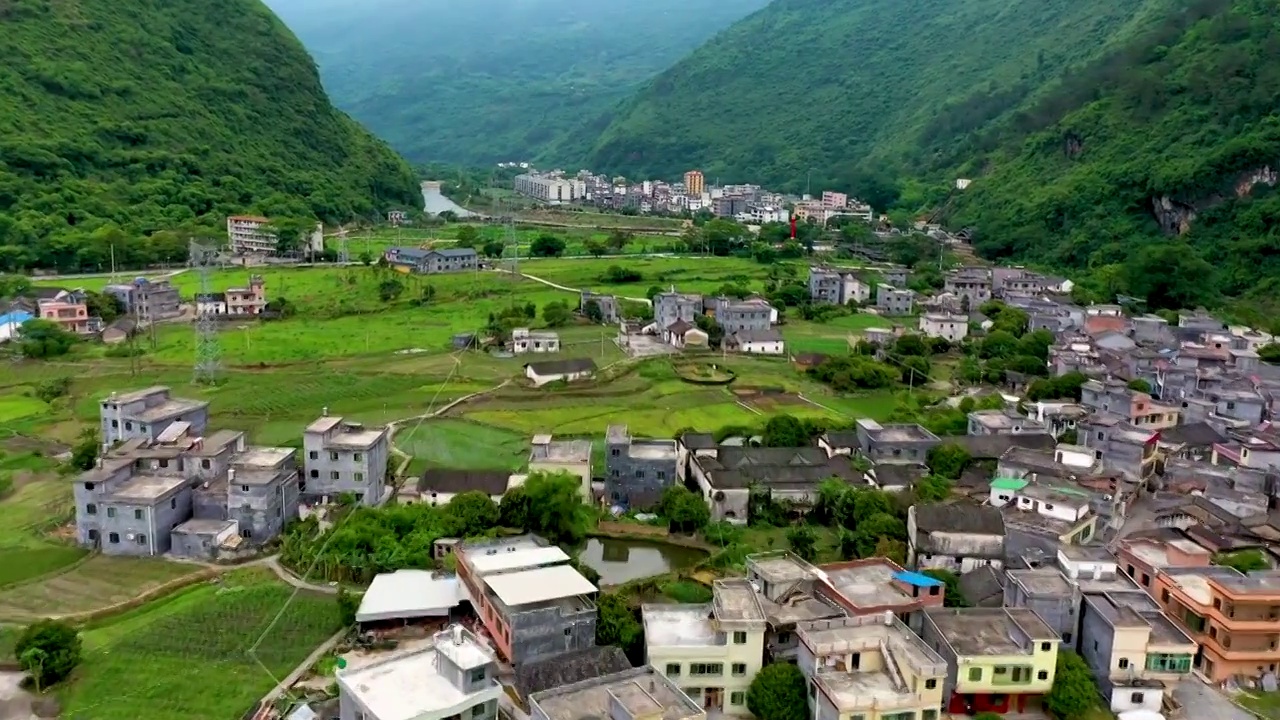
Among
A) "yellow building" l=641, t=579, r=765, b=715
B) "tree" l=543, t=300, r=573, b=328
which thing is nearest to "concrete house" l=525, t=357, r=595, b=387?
"tree" l=543, t=300, r=573, b=328

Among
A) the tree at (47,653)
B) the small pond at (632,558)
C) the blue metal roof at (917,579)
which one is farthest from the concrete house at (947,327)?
the tree at (47,653)

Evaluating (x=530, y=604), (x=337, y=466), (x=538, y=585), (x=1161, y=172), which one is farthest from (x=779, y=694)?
(x=1161, y=172)

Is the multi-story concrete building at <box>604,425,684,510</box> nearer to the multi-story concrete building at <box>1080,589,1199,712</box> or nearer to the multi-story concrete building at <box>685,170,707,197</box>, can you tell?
the multi-story concrete building at <box>1080,589,1199,712</box>

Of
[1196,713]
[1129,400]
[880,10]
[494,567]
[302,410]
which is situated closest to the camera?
[1196,713]

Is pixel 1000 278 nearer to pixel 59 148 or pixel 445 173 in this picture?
pixel 59 148

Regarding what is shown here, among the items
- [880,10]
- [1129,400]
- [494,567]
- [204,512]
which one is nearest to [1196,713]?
[494,567]

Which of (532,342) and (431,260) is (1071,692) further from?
(431,260)

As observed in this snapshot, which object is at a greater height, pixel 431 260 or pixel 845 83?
pixel 845 83
